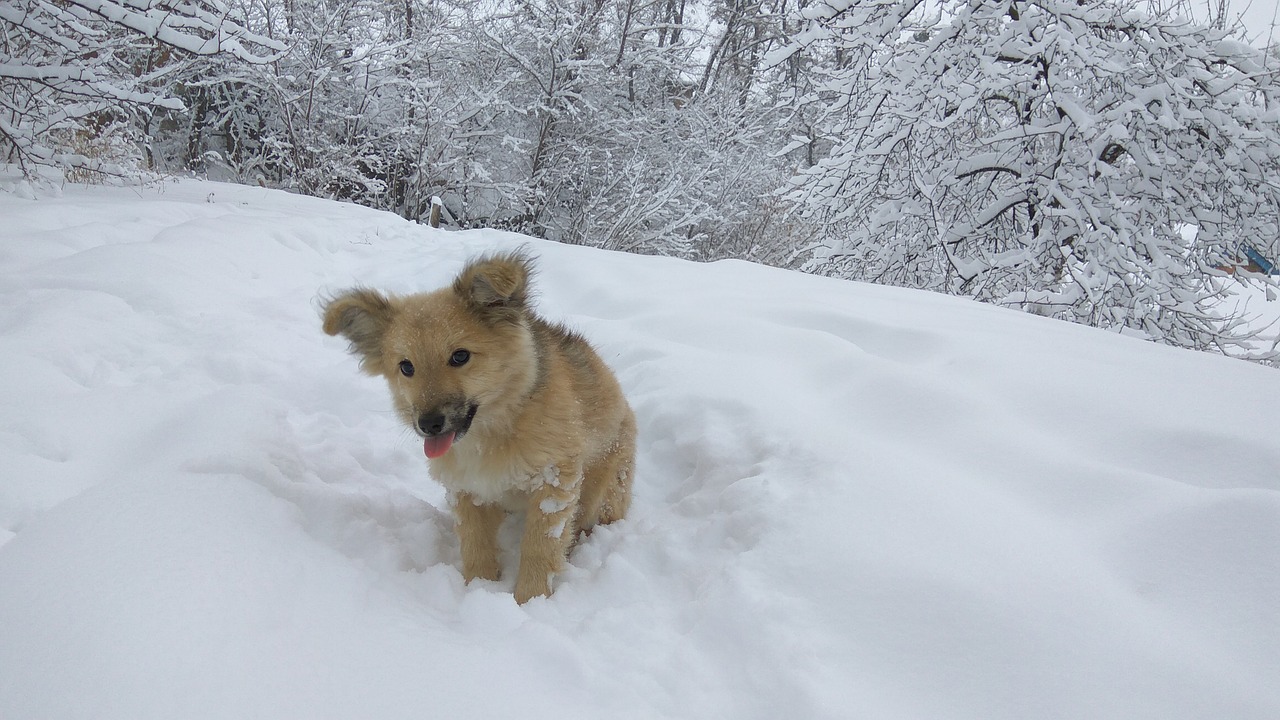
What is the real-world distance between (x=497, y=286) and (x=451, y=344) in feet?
0.89

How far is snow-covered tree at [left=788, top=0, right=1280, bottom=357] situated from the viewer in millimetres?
5852

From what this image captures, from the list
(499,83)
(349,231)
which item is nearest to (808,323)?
(349,231)

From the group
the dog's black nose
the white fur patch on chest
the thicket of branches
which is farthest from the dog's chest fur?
the thicket of branches

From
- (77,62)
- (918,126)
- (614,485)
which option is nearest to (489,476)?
(614,485)

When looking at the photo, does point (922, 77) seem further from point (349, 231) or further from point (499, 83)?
point (499, 83)

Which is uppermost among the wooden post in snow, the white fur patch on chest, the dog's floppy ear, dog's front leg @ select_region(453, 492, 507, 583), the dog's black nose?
the dog's floppy ear

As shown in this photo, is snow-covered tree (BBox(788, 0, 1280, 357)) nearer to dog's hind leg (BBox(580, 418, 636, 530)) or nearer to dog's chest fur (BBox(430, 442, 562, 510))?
dog's hind leg (BBox(580, 418, 636, 530))

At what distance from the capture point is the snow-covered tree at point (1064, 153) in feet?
19.2

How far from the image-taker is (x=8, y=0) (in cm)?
517

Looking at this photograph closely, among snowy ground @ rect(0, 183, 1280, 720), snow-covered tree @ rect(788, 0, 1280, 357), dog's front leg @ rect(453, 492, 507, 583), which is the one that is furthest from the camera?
snow-covered tree @ rect(788, 0, 1280, 357)

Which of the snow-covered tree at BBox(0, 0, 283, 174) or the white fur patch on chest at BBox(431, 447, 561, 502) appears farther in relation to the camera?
the snow-covered tree at BBox(0, 0, 283, 174)

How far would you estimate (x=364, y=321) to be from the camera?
241 cm

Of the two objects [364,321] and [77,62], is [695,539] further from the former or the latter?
[77,62]

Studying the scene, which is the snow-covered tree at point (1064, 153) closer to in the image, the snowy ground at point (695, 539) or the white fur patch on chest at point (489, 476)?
the snowy ground at point (695, 539)
